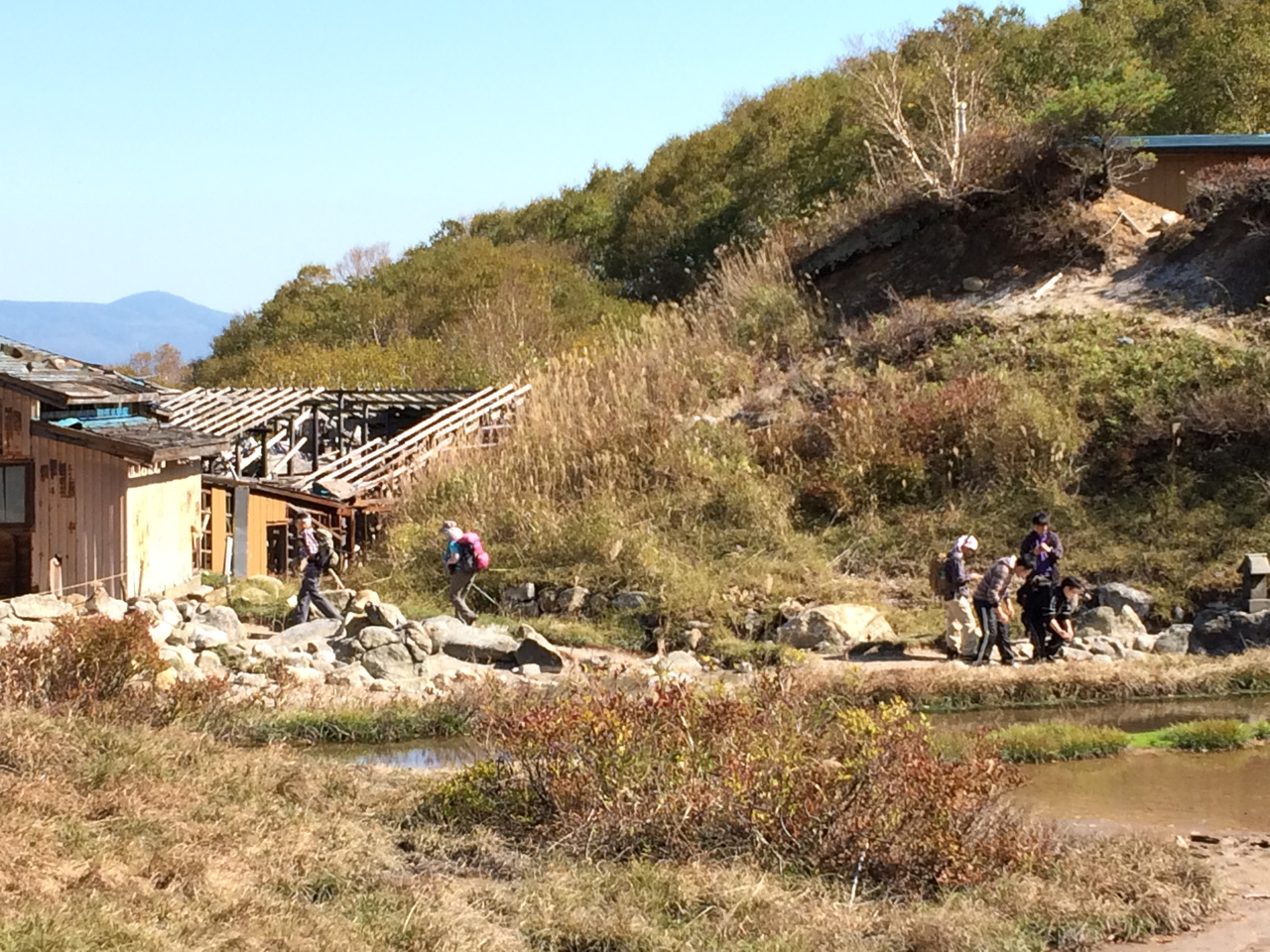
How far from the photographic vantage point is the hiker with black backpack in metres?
16.8

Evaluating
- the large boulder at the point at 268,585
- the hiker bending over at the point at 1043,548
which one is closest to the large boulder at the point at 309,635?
the large boulder at the point at 268,585

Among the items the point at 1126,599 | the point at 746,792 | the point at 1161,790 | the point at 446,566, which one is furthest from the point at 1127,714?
the point at 446,566

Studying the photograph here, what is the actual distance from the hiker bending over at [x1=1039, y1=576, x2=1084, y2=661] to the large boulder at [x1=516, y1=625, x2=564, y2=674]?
5.37 m

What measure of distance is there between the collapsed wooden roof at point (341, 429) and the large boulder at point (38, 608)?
5.37 metres

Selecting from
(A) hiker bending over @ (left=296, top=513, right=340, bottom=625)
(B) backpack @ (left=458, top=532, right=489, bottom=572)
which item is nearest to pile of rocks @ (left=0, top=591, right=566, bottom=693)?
(A) hiker bending over @ (left=296, top=513, right=340, bottom=625)

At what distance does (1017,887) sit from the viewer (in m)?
8.48

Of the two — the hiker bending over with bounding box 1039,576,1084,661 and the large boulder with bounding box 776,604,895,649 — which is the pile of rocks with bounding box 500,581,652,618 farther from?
the hiker bending over with bounding box 1039,576,1084,661

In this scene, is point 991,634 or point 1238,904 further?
point 991,634

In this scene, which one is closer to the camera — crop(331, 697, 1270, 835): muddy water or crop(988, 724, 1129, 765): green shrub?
crop(331, 697, 1270, 835): muddy water

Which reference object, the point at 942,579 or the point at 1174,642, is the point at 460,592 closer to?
the point at 942,579

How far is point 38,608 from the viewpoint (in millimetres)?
16500

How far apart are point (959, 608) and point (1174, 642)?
257 cm

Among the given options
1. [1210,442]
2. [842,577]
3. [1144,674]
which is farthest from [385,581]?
[1210,442]

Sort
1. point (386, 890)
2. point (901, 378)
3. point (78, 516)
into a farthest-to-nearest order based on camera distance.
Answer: point (901, 378) < point (78, 516) < point (386, 890)
